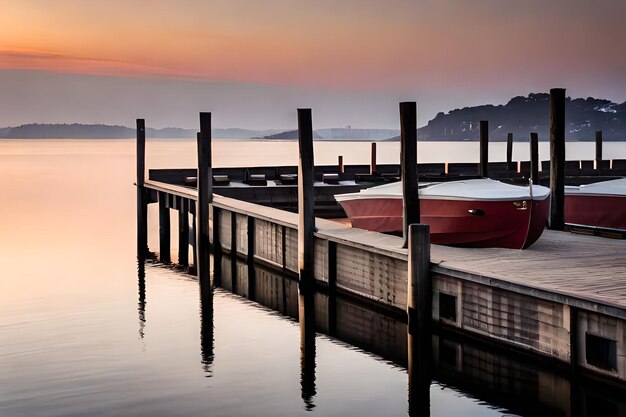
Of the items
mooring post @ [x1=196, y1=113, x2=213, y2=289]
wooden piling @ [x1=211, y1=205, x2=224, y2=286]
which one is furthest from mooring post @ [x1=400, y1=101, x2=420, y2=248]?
mooring post @ [x1=196, y1=113, x2=213, y2=289]

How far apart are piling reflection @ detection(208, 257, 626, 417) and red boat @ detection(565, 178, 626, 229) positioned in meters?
7.69

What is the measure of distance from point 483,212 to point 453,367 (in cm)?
423

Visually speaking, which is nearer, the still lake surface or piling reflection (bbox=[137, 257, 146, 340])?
the still lake surface

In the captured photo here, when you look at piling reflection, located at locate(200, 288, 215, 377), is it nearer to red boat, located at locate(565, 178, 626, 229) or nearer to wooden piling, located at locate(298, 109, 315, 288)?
wooden piling, located at locate(298, 109, 315, 288)

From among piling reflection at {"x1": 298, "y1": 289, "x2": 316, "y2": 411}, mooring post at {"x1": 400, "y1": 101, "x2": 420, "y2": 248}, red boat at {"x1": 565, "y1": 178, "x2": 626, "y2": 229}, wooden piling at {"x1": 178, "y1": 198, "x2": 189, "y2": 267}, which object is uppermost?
mooring post at {"x1": 400, "y1": 101, "x2": 420, "y2": 248}

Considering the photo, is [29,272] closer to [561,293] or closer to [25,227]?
[25,227]

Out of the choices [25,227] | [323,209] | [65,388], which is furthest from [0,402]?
[25,227]

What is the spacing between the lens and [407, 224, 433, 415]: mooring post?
1285 cm

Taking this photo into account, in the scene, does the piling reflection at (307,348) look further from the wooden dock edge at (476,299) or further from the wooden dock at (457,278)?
the wooden dock edge at (476,299)

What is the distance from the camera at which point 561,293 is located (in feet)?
35.2

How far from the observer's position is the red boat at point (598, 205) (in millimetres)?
20812

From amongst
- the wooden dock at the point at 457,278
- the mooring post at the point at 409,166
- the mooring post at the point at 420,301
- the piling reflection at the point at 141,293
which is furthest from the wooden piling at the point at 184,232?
the mooring post at the point at 420,301

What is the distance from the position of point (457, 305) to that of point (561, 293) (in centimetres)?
252

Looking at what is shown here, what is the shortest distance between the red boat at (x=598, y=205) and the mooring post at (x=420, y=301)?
930 centimetres
